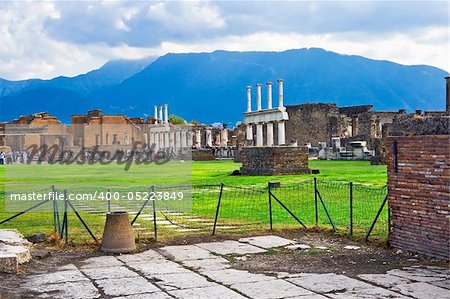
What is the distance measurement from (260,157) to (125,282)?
23.3 meters

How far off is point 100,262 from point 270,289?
3.21 m

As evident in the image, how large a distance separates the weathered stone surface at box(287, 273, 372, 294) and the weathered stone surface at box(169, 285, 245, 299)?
96 centimetres

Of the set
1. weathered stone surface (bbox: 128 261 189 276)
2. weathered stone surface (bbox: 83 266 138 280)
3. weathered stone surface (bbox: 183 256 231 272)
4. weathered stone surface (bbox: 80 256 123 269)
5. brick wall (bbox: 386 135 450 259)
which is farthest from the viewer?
weathered stone surface (bbox: 80 256 123 269)

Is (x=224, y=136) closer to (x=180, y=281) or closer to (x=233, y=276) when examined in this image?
(x=233, y=276)

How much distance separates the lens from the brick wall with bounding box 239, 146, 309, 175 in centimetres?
3134

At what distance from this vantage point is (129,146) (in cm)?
7219

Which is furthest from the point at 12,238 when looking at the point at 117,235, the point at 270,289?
the point at 270,289

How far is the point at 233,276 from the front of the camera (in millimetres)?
9242

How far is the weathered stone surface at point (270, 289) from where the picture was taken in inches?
318

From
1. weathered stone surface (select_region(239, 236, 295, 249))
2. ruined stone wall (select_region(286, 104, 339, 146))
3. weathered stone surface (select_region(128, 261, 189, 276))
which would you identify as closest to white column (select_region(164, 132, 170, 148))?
ruined stone wall (select_region(286, 104, 339, 146))

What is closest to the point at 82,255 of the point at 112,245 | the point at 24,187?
the point at 112,245

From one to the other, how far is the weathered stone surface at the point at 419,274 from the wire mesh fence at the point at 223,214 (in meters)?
2.72

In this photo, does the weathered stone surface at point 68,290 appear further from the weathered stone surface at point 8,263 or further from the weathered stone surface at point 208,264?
the weathered stone surface at point 208,264

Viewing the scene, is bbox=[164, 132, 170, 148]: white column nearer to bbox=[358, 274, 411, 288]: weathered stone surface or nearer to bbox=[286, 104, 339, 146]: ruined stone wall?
bbox=[286, 104, 339, 146]: ruined stone wall
